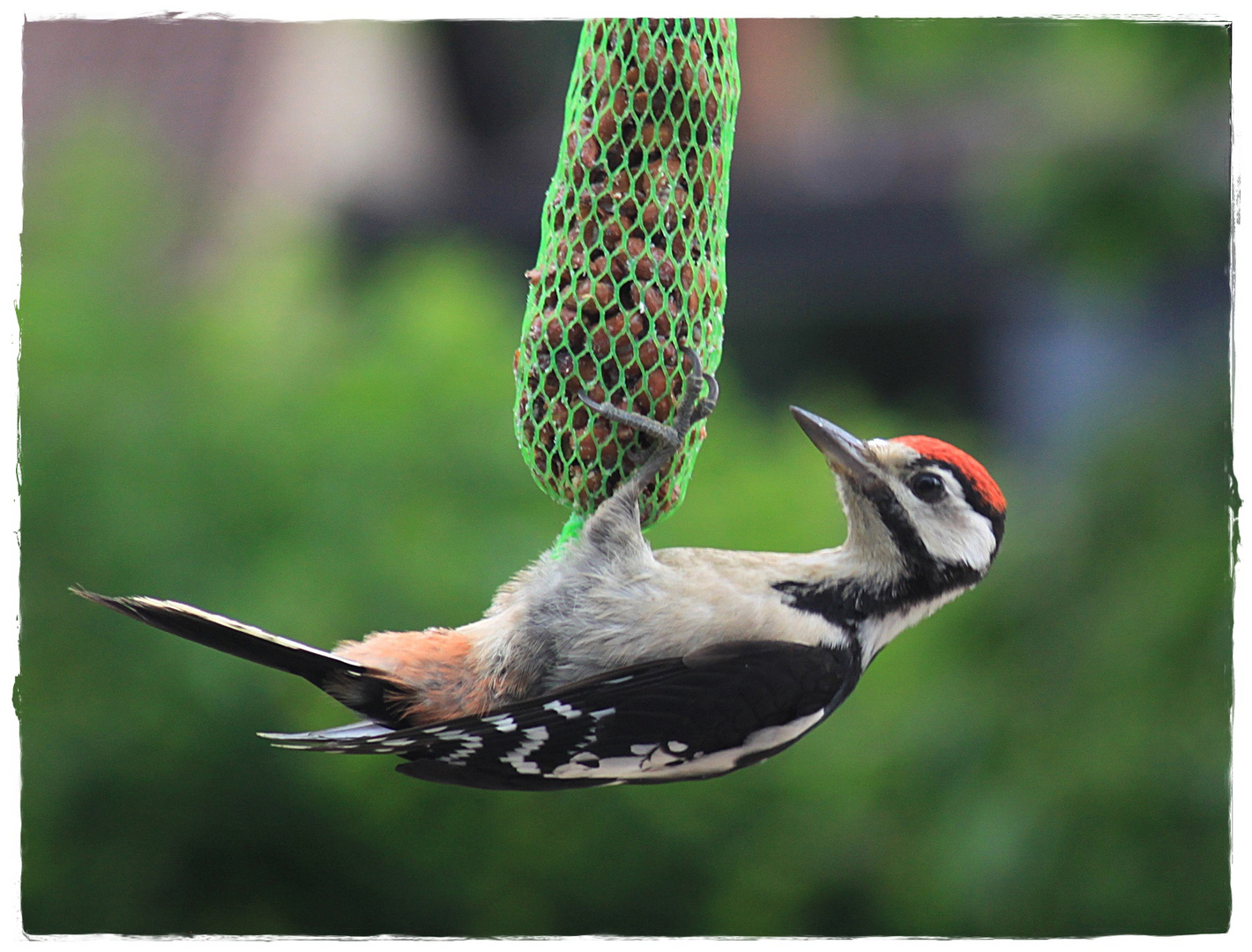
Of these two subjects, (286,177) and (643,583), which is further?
(286,177)

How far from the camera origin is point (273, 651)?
78.6 inches

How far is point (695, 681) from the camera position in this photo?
6.72 ft

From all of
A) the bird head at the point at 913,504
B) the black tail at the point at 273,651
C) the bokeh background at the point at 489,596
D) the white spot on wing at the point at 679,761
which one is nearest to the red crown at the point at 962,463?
the bird head at the point at 913,504

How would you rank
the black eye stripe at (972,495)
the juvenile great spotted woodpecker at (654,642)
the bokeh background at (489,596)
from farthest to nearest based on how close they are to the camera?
the bokeh background at (489,596) < the black eye stripe at (972,495) < the juvenile great spotted woodpecker at (654,642)

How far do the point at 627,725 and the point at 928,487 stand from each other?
2.14ft

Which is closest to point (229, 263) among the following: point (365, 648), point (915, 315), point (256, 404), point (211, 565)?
point (256, 404)

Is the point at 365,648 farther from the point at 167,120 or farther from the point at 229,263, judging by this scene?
the point at 167,120

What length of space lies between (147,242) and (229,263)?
682 millimetres

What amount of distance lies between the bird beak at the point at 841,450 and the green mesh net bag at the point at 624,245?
9.5 inches

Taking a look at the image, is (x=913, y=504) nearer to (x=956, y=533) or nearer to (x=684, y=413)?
(x=956, y=533)

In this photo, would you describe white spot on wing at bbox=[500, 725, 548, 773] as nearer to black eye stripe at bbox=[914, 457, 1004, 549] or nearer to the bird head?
the bird head

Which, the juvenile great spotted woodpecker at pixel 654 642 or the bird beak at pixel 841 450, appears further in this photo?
the bird beak at pixel 841 450

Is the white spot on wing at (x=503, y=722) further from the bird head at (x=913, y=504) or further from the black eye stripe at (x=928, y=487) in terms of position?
the black eye stripe at (x=928, y=487)

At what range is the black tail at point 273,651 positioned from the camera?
75.9 inches
